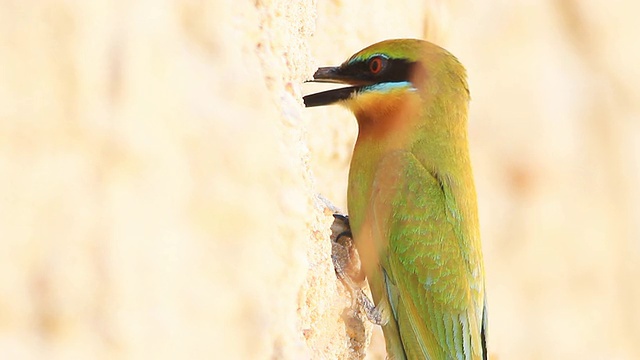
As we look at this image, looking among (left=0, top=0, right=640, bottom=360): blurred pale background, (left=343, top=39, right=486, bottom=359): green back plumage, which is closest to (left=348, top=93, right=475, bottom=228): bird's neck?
(left=343, top=39, right=486, bottom=359): green back plumage

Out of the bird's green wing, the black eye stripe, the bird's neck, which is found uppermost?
the black eye stripe

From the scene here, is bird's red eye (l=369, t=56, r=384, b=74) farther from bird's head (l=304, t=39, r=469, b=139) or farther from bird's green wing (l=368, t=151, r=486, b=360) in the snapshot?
bird's green wing (l=368, t=151, r=486, b=360)

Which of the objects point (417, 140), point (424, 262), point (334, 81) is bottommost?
point (424, 262)

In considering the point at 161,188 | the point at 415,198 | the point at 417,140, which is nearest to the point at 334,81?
the point at 417,140

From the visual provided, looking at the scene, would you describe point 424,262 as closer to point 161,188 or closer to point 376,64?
point 376,64

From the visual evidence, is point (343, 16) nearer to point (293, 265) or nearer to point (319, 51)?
point (319, 51)

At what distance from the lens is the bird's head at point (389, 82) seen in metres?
2.25

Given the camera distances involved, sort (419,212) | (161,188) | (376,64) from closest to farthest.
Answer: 1. (161,188)
2. (419,212)
3. (376,64)

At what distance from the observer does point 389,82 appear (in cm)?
228

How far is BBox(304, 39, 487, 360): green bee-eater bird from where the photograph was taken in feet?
6.91

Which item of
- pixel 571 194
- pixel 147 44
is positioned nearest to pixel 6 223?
pixel 147 44

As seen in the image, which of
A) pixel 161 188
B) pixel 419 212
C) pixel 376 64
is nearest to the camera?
pixel 161 188

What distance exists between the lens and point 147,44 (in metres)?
1.17

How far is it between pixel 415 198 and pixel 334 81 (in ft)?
1.08
